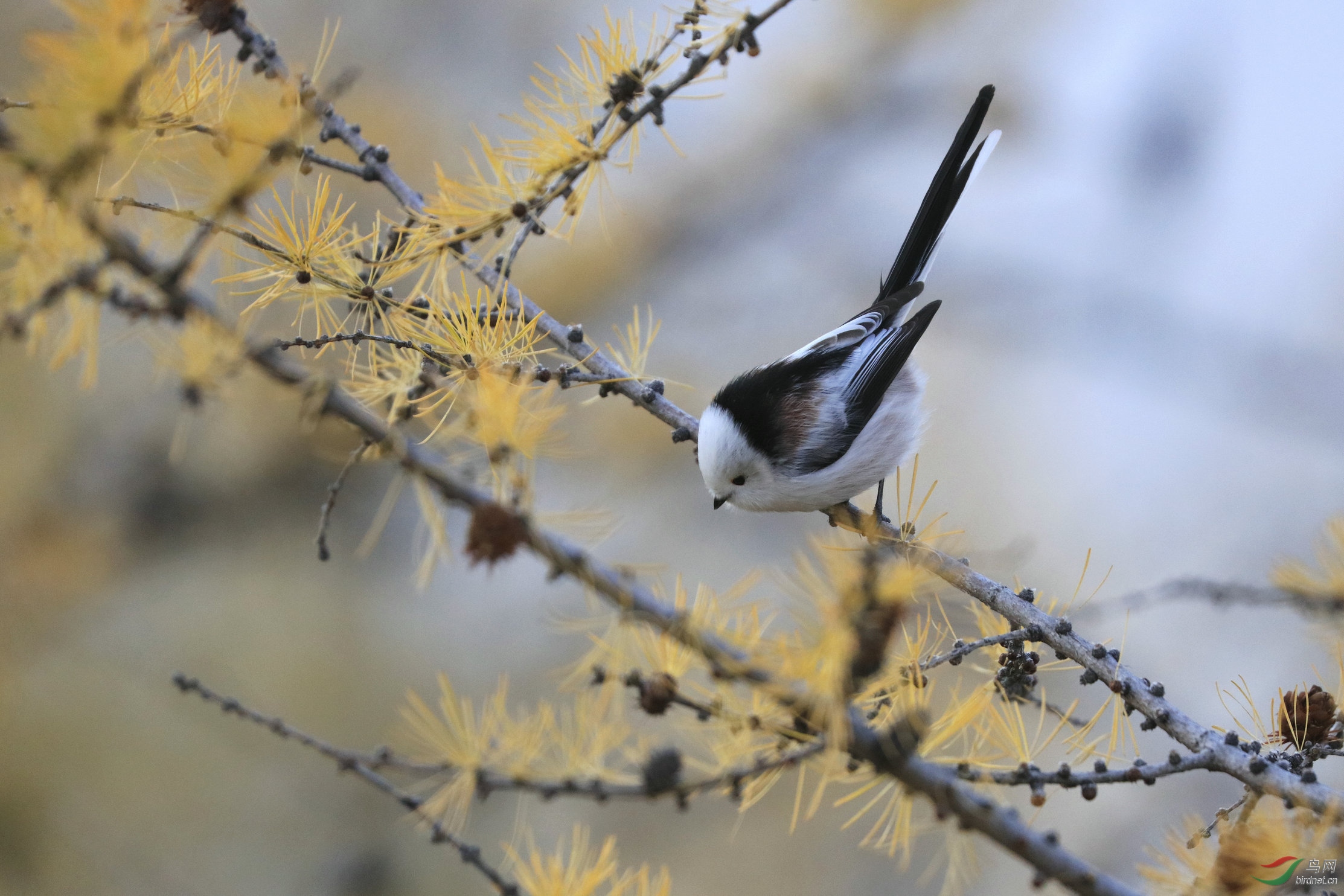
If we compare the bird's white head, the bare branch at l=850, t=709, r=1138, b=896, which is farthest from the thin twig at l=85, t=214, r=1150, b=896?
the bird's white head

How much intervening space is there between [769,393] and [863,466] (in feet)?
0.56

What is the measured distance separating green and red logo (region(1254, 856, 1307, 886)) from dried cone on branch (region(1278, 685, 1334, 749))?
0.19 meters

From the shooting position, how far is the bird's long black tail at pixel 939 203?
4.09 feet

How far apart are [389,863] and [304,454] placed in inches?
44.1

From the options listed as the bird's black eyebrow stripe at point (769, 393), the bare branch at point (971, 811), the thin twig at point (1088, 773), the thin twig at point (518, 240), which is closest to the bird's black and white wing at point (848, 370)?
the bird's black eyebrow stripe at point (769, 393)

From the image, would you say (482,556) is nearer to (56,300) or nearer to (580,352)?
(56,300)

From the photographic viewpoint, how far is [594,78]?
810 millimetres

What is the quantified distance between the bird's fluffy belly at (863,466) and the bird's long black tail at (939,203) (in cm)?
22

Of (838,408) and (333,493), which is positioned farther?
(838,408)

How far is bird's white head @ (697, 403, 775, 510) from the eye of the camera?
118cm

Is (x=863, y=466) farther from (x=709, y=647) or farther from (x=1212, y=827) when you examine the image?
(x=709, y=647)

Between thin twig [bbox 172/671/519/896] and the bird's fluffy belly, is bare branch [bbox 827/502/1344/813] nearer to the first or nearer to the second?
the bird's fluffy belly

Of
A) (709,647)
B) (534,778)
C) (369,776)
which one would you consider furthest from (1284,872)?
(369,776)

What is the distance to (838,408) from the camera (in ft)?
4.30
